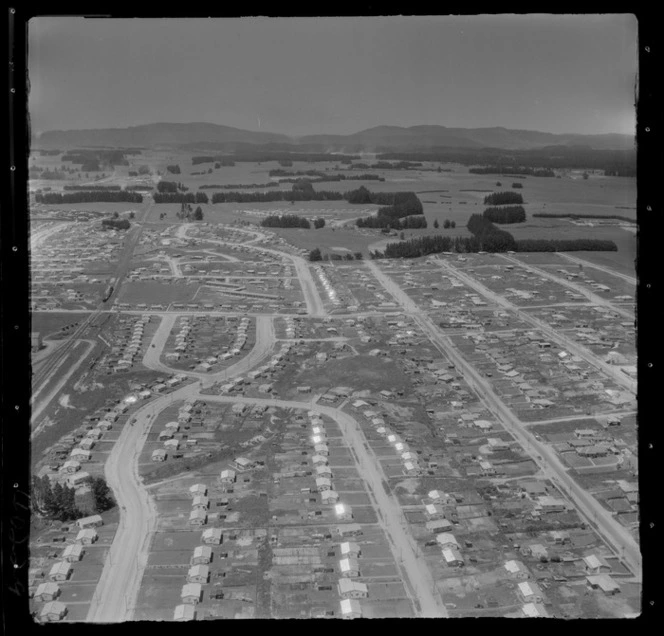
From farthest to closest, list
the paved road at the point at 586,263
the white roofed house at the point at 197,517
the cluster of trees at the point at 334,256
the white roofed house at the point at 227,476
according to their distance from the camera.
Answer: the cluster of trees at the point at 334,256
the paved road at the point at 586,263
the white roofed house at the point at 227,476
the white roofed house at the point at 197,517

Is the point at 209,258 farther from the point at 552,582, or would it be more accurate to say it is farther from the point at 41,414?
the point at 552,582

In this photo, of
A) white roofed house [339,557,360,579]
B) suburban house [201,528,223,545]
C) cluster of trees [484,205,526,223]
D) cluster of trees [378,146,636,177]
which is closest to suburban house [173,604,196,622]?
suburban house [201,528,223,545]

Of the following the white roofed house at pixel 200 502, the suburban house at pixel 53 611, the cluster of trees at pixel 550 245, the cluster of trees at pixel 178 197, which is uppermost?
the cluster of trees at pixel 178 197

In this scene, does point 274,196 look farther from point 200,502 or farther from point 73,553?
point 73,553

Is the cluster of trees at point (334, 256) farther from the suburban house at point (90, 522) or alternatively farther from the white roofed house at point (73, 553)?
the white roofed house at point (73, 553)

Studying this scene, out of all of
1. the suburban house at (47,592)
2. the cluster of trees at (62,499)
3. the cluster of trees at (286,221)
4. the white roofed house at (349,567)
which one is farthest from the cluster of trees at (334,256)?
the suburban house at (47,592)

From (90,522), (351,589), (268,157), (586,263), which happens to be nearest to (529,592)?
(351,589)

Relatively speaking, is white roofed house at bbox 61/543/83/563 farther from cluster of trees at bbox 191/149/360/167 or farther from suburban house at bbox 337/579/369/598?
cluster of trees at bbox 191/149/360/167
